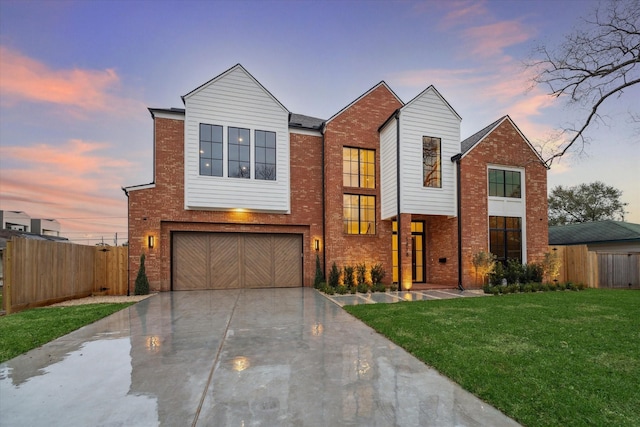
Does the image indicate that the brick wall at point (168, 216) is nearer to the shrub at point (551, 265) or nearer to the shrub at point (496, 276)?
the shrub at point (496, 276)

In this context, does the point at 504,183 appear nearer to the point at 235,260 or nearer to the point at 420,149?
the point at 420,149

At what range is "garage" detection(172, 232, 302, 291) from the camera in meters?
11.6

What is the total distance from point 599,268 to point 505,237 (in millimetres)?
4882

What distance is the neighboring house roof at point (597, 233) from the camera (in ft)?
50.6

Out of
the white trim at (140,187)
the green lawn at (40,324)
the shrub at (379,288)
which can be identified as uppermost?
the white trim at (140,187)

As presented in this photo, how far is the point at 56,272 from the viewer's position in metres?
9.05

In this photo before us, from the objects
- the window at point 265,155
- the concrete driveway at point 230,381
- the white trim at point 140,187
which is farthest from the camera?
the window at point 265,155

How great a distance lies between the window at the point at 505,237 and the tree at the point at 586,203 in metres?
21.5

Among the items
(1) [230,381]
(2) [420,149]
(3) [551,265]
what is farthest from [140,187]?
(3) [551,265]

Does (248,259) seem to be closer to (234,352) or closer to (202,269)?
(202,269)

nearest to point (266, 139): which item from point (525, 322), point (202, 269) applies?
point (202, 269)

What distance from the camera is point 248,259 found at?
12.2 m

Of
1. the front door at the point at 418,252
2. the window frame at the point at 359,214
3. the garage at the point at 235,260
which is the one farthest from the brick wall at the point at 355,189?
the garage at the point at 235,260

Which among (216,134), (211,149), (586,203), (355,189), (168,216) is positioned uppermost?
(216,134)
